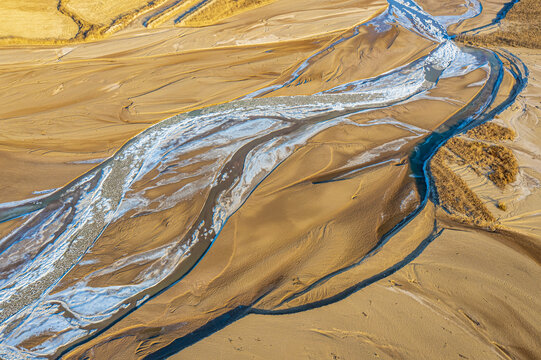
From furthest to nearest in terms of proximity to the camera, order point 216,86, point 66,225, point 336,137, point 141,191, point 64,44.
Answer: point 64,44, point 216,86, point 336,137, point 141,191, point 66,225

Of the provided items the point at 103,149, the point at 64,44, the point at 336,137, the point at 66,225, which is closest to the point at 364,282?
the point at 336,137

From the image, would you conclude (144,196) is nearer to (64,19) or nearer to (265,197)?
(265,197)

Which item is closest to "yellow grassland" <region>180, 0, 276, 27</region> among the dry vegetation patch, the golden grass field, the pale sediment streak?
the golden grass field

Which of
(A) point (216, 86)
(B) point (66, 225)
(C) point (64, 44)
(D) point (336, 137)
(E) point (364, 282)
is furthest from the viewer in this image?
(C) point (64, 44)

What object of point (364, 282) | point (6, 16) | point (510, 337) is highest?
point (6, 16)

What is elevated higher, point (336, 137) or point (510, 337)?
point (336, 137)

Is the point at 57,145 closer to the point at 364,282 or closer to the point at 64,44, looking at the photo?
the point at 64,44

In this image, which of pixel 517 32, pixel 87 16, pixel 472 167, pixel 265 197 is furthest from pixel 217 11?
pixel 517 32

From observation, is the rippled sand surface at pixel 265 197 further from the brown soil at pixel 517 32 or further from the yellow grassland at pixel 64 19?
the brown soil at pixel 517 32
